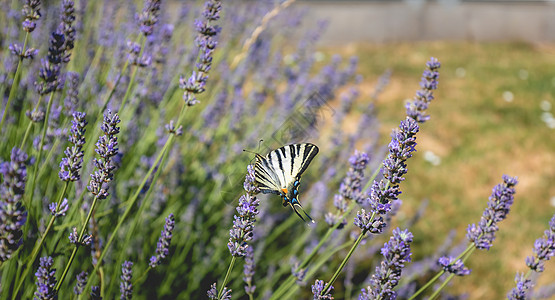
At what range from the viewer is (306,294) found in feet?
9.00

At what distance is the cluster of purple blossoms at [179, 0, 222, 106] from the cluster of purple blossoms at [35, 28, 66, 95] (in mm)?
341

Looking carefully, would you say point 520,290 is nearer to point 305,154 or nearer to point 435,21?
point 305,154

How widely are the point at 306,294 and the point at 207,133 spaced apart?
1.13 metres

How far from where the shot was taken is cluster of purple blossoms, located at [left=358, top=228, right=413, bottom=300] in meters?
1.10

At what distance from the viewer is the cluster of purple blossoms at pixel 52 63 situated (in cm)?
130

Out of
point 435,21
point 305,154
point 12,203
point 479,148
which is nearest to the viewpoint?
point 12,203

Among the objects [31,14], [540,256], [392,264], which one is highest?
[31,14]

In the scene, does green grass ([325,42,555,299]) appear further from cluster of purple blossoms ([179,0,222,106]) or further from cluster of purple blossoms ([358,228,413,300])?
cluster of purple blossoms ([179,0,222,106])

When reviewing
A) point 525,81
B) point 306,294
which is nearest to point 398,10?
point 525,81

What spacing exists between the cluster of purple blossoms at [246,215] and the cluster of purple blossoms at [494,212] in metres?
0.70

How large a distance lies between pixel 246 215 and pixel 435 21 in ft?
33.1

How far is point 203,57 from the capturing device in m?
1.41

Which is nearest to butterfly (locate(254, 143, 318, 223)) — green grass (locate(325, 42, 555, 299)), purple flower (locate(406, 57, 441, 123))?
purple flower (locate(406, 57, 441, 123))

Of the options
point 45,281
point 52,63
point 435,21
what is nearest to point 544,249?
point 45,281
